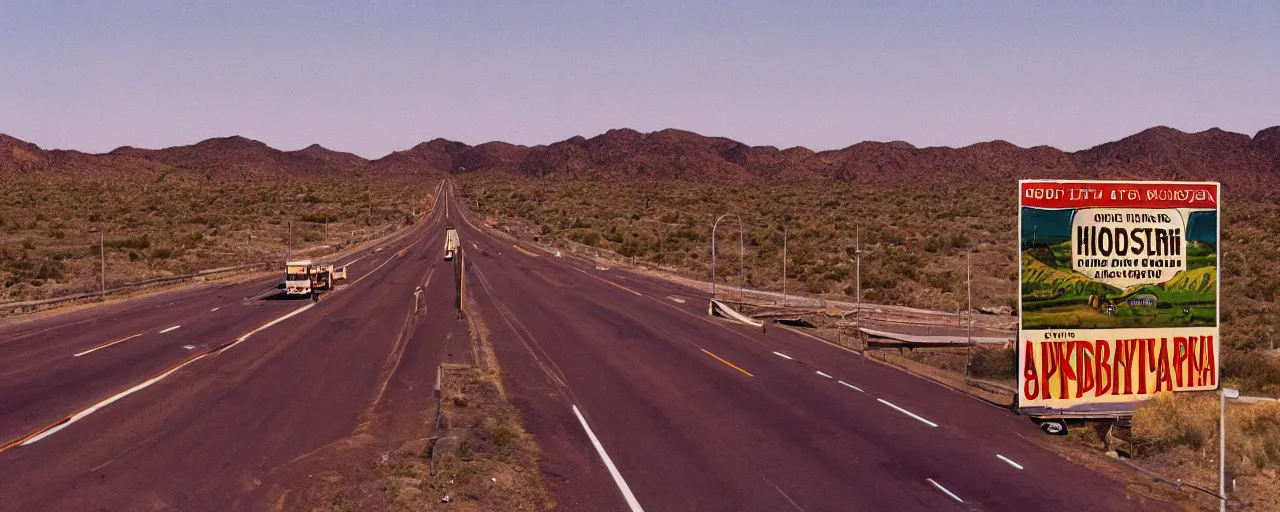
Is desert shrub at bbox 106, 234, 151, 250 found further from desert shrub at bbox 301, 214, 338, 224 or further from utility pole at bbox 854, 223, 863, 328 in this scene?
→ utility pole at bbox 854, 223, 863, 328

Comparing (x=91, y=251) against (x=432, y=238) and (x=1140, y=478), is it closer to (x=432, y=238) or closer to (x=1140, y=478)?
(x=432, y=238)

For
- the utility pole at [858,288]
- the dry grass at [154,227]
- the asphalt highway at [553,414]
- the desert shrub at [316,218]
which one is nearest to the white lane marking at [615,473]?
the asphalt highway at [553,414]

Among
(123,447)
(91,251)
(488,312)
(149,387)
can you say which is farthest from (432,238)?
(123,447)

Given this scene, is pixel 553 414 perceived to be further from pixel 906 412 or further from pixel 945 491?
pixel 945 491

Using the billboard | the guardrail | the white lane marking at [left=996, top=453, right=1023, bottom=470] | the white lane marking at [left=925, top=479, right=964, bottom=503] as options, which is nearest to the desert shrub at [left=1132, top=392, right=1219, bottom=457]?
the billboard

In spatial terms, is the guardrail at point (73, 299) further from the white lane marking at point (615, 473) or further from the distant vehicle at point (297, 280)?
the white lane marking at point (615, 473)

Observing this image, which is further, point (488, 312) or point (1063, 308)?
point (488, 312)

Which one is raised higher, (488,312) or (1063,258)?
(1063,258)
